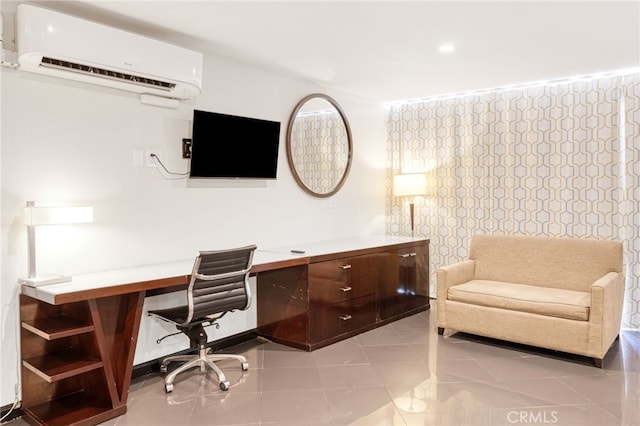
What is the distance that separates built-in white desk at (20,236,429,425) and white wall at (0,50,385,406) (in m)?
0.15

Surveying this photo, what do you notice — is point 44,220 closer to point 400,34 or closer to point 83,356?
point 83,356

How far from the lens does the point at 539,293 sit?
12.7 ft

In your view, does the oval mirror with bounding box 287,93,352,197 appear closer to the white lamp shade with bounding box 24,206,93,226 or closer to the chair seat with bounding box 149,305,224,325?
the chair seat with bounding box 149,305,224,325

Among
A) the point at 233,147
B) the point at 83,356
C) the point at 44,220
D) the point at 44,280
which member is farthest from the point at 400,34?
the point at 83,356

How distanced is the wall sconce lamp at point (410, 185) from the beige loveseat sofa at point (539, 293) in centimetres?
93

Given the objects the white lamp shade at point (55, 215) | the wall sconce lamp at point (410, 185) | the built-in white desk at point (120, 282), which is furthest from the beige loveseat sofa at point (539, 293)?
the white lamp shade at point (55, 215)

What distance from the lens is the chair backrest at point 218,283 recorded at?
2.96 metres

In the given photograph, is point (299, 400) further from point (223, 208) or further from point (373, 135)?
point (373, 135)

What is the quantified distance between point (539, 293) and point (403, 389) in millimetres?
1592

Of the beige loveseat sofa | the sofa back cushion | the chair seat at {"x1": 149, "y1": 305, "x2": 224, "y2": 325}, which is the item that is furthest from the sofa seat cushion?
the chair seat at {"x1": 149, "y1": 305, "x2": 224, "y2": 325}

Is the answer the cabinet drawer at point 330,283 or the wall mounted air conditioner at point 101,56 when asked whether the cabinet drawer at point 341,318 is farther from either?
the wall mounted air conditioner at point 101,56

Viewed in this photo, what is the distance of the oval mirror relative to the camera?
4566 millimetres

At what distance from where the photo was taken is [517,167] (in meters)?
4.89

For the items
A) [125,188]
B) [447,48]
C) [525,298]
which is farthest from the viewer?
[525,298]
